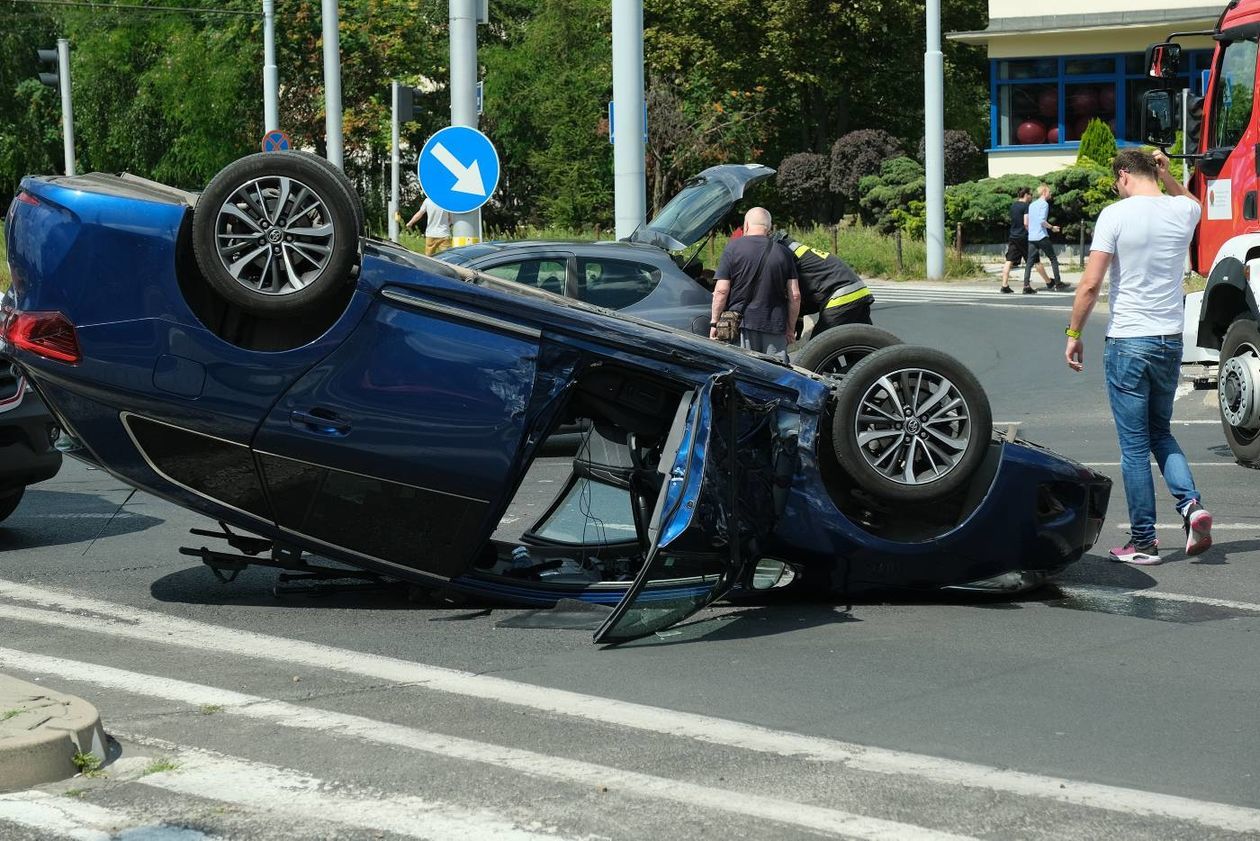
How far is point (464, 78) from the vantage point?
15797 mm

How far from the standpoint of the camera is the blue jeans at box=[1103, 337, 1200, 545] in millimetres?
8133

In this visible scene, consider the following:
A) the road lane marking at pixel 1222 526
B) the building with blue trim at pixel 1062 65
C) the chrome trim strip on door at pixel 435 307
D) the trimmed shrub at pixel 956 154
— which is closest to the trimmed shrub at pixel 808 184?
the trimmed shrub at pixel 956 154

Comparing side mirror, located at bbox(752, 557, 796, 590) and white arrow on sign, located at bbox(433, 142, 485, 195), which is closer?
side mirror, located at bbox(752, 557, 796, 590)

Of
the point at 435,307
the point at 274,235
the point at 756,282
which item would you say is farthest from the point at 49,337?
the point at 756,282

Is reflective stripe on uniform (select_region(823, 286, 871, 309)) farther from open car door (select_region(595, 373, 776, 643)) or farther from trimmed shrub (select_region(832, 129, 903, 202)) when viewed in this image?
trimmed shrub (select_region(832, 129, 903, 202))

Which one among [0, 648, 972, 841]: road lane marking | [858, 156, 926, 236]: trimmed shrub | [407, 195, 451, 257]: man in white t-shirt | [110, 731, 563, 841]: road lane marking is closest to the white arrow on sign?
[407, 195, 451, 257]: man in white t-shirt

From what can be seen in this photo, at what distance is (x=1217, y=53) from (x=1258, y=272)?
2383 mm

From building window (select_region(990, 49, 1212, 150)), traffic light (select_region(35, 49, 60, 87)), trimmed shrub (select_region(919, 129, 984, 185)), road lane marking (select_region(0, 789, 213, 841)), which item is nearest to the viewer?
road lane marking (select_region(0, 789, 213, 841))

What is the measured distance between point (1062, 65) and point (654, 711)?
38555 mm

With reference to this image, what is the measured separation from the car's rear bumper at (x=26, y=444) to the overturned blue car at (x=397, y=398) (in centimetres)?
234

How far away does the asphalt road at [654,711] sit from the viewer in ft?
15.0

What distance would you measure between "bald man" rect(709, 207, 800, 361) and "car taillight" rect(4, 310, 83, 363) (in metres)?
6.18

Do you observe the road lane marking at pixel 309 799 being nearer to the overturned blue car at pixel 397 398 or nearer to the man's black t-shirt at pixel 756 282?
the overturned blue car at pixel 397 398

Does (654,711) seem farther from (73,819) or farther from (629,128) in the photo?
(629,128)
